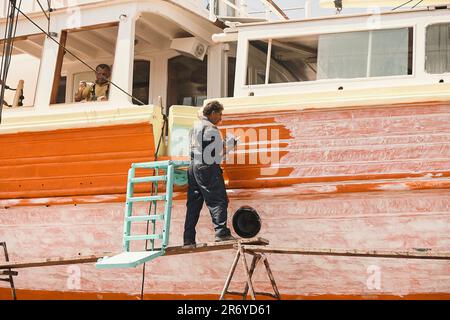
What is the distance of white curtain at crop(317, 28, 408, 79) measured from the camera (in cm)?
693

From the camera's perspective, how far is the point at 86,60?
9609 mm

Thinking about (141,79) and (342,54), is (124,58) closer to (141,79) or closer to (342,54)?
(141,79)

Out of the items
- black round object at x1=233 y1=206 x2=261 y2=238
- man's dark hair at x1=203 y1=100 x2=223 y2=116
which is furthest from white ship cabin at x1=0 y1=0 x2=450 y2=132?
black round object at x1=233 y1=206 x2=261 y2=238

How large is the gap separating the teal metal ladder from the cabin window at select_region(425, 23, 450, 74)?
256 centimetres

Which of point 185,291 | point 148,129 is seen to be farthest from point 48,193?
point 185,291

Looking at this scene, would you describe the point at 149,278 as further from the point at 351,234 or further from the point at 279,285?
the point at 351,234

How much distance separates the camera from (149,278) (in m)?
7.41

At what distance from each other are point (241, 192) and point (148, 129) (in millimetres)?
1194

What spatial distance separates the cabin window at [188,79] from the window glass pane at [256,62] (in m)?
1.69

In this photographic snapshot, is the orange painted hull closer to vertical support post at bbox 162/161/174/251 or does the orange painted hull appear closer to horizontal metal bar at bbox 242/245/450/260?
horizontal metal bar at bbox 242/245/450/260

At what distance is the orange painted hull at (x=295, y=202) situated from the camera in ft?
21.5

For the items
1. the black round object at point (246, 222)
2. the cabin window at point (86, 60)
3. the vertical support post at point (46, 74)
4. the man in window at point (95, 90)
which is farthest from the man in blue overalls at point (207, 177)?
the vertical support post at point (46, 74)

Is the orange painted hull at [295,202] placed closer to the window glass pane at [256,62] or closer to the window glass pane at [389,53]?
the window glass pane at [389,53]

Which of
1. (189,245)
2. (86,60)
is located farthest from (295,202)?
(86,60)
